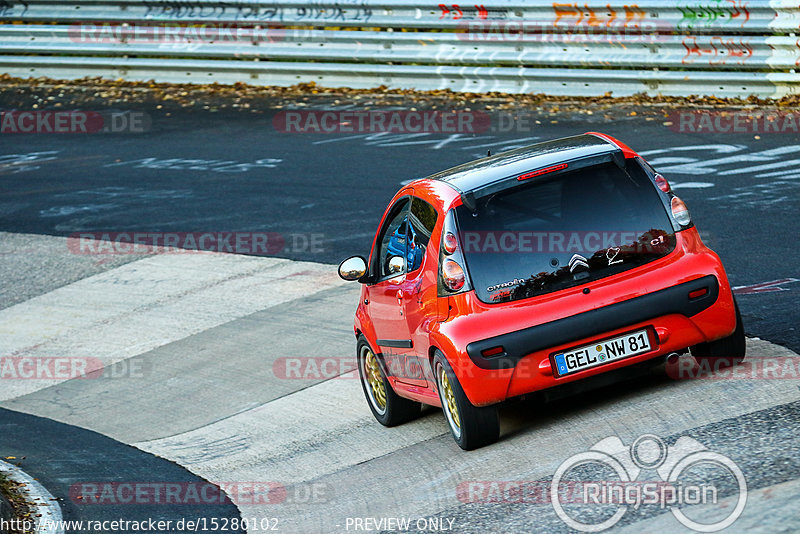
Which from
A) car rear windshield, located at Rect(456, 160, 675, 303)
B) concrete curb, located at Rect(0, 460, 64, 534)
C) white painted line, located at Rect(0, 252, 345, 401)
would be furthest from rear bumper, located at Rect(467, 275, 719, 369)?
white painted line, located at Rect(0, 252, 345, 401)

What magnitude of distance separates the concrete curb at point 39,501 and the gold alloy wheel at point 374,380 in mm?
2191

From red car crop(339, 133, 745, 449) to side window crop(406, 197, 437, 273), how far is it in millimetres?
27

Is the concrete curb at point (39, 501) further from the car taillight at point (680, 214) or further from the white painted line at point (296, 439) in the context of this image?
the car taillight at point (680, 214)

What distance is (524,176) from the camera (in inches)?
271

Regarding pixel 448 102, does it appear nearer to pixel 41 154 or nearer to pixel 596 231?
pixel 41 154

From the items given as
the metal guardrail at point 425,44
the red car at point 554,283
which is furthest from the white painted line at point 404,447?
the metal guardrail at point 425,44

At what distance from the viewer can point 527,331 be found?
258 inches

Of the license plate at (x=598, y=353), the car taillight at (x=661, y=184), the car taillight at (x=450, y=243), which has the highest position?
the car taillight at (x=661, y=184)

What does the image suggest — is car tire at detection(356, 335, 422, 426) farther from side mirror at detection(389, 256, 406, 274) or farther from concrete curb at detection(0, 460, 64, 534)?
concrete curb at detection(0, 460, 64, 534)

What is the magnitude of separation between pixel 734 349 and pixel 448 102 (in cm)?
1255

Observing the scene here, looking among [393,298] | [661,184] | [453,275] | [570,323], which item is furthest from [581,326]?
[393,298]

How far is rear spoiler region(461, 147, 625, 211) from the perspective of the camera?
271 inches

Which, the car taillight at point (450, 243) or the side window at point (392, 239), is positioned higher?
the car taillight at point (450, 243)

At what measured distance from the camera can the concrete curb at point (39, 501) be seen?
22.1 feet
